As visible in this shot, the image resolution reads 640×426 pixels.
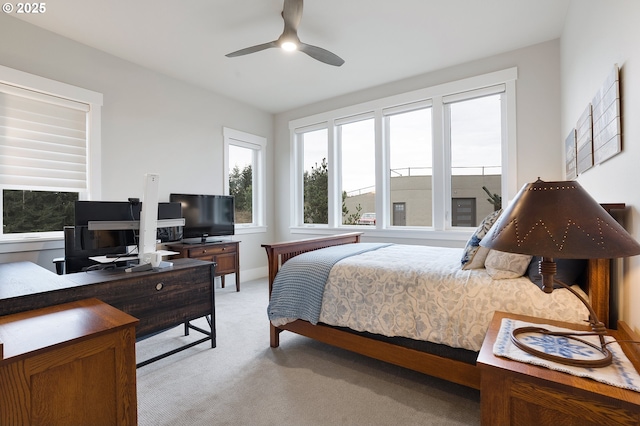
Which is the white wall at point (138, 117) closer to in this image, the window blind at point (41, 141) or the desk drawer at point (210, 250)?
the window blind at point (41, 141)

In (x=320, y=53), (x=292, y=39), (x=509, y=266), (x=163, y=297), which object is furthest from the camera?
(x=320, y=53)

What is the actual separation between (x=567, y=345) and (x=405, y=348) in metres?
0.92

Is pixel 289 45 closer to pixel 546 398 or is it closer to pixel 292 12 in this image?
pixel 292 12

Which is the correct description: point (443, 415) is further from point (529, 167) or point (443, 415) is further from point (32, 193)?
point (32, 193)

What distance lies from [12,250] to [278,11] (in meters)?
3.14

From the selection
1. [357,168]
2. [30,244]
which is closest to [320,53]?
[357,168]

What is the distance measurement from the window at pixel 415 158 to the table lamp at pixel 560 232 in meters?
2.75

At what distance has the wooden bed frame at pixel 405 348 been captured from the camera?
55.2 inches

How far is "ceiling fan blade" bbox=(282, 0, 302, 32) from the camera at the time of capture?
2.29m

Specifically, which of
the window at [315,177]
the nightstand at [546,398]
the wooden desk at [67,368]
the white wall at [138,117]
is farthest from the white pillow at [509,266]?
the white wall at [138,117]

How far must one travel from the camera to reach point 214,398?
72.5 inches

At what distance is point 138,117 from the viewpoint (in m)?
3.65

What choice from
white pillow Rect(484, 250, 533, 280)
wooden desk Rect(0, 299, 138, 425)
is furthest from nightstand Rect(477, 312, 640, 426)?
wooden desk Rect(0, 299, 138, 425)

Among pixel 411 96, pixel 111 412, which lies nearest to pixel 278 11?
pixel 411 96
